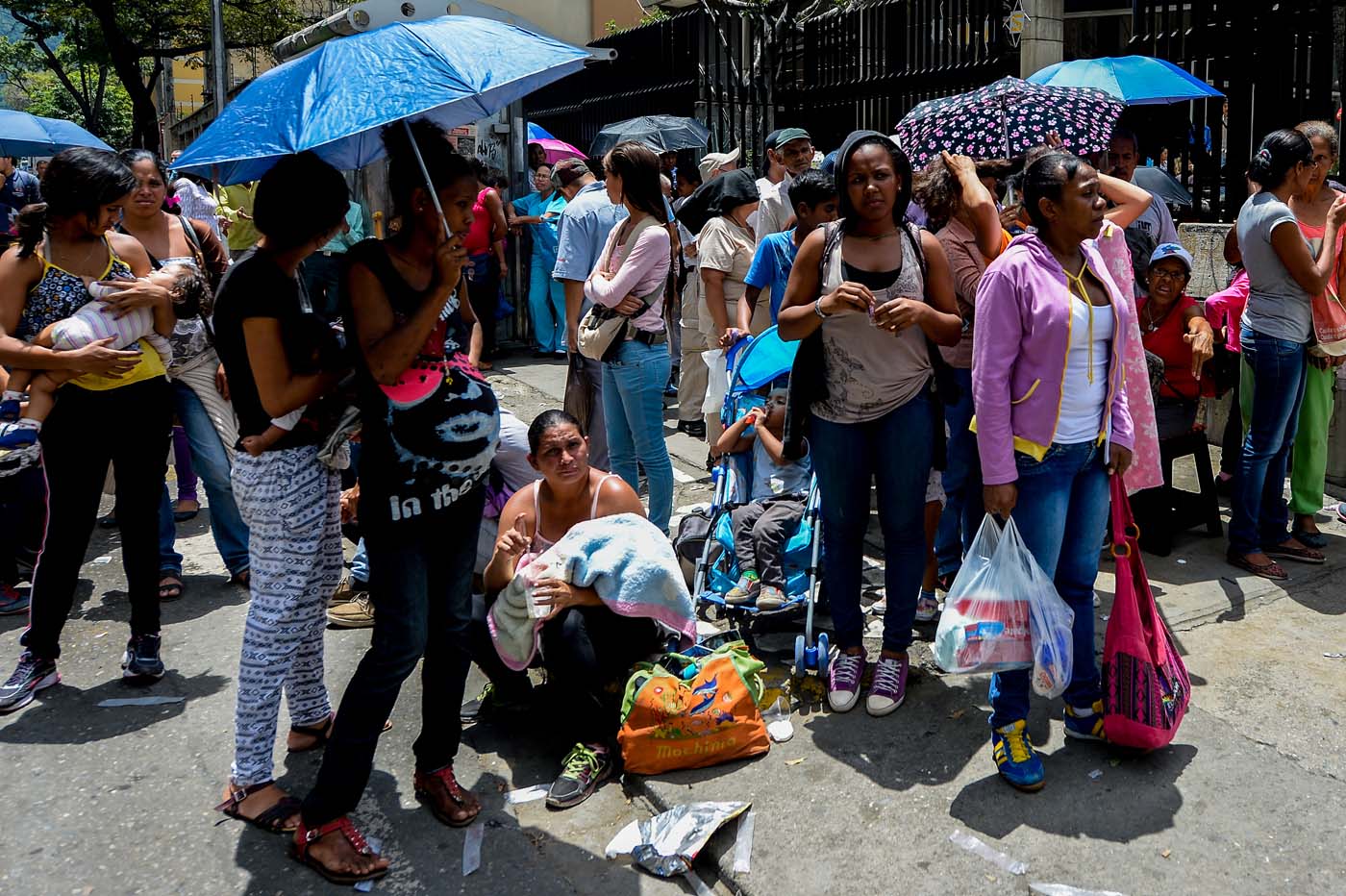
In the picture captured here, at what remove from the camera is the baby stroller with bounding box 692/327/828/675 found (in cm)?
446

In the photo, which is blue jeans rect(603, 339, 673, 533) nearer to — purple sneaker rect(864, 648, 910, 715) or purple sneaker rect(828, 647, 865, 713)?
purple sneaker rect(828, 647, 865, 713)

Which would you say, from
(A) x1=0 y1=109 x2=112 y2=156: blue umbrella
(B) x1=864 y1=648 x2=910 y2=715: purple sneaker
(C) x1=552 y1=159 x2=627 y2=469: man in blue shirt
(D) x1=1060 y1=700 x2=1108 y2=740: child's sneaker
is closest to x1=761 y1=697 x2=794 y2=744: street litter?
(B) x1=864 y1=648 x2=910 y2=715: purple sneaker

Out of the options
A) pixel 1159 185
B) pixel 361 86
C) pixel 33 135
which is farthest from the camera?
pixel 33 135

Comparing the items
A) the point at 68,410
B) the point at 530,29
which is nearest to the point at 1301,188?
the point at 530,29

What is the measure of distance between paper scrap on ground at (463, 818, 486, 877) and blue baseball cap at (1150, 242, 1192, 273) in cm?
415

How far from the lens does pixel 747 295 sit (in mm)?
5754

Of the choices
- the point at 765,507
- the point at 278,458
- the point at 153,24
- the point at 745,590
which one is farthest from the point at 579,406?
the point at 153,24

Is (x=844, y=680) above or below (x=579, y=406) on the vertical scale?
below

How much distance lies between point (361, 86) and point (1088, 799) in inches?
116

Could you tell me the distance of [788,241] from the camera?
550 centimetres

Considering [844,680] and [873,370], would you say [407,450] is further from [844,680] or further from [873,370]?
[844,680]

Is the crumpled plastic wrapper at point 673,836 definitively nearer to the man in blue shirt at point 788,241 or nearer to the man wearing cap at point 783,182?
the man in blue shirt at point 788,241

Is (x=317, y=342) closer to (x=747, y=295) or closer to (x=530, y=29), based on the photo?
(x=530, y=29)

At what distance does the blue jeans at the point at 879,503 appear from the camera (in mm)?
3996
